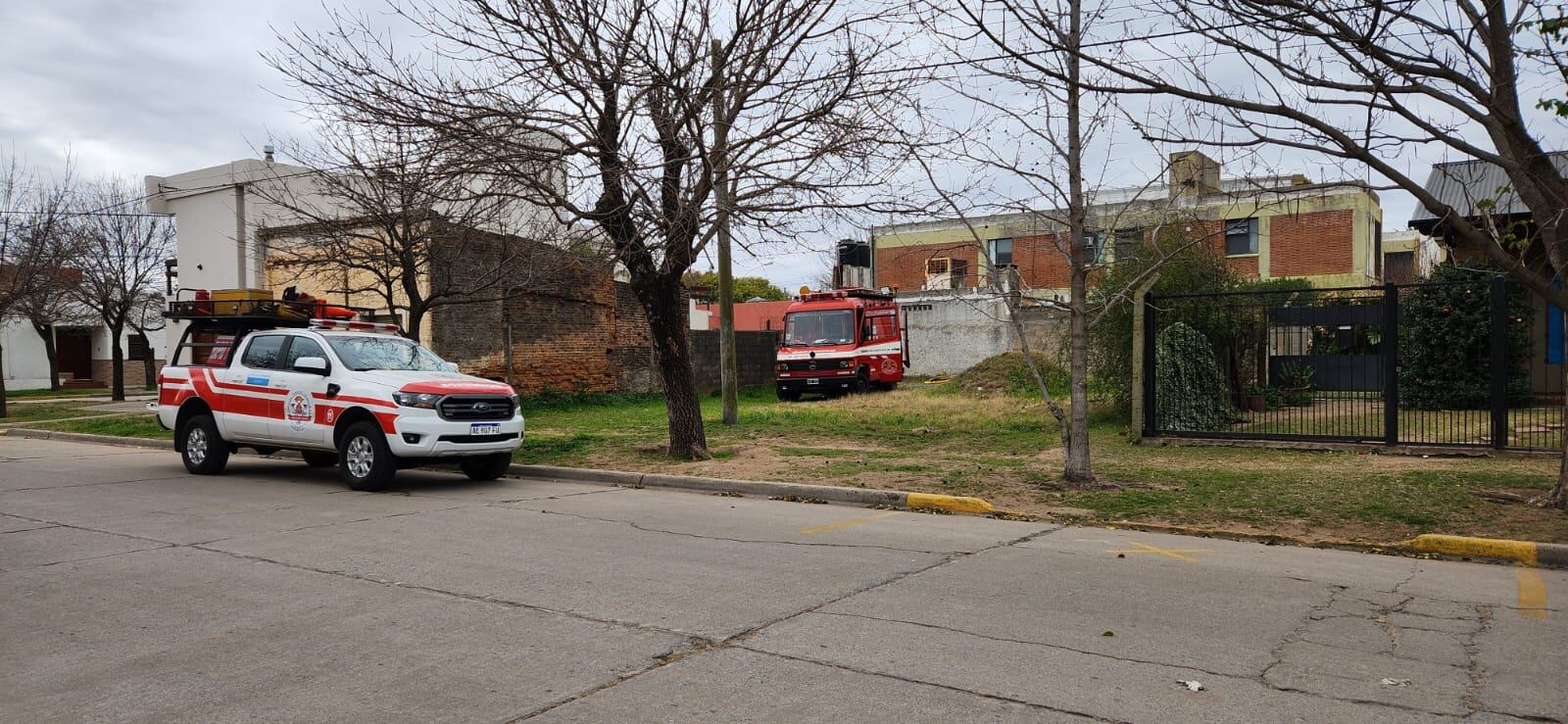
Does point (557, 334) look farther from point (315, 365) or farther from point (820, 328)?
point (315, 365)

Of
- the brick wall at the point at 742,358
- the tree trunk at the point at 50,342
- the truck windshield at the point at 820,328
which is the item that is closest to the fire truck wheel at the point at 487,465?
the truck windshield at the point at 820,328

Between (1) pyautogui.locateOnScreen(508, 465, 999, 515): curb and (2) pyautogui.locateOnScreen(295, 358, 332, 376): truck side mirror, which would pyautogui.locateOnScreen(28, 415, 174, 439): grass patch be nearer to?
(2) pyautogui.locateOnScreen(295, 358, 332, 376): truck side mirror

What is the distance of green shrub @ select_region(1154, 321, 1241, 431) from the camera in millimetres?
14961

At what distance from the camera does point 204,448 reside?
42.9ft

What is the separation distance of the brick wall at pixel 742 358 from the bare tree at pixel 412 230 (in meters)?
6.31

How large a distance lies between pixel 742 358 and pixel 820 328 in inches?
226

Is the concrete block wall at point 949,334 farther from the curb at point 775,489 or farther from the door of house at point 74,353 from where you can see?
the door of house at point 74,353

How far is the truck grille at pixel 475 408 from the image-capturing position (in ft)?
37.9

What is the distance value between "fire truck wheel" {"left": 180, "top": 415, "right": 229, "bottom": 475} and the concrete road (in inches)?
131

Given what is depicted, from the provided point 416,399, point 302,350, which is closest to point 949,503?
point 416,399

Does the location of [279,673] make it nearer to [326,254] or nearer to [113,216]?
[326,254]

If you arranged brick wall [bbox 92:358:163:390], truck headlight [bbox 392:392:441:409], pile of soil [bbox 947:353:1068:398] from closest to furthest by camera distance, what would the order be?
truck headlight [bbox 392:392:441:409] < pile of soil [bbox 947:353:1068:398] < brick wall [bbox 92:358:163:390]

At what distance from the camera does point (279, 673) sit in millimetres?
4875

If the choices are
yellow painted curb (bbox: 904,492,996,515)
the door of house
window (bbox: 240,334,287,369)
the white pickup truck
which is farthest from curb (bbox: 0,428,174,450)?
the door of house
